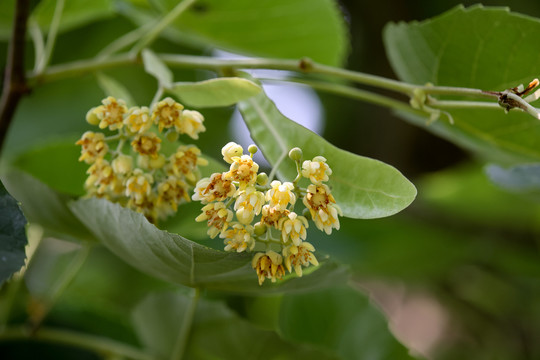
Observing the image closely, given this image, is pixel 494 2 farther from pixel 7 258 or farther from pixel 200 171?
pixel 7 258

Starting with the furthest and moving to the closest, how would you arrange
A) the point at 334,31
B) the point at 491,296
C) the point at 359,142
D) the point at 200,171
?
the point at 359,142
the point at 491,296
the point at 334,31
the point at 200,171

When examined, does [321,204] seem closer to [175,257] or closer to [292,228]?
[292,228]

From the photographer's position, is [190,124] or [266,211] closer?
[266,211]

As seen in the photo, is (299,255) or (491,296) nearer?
(299,255)

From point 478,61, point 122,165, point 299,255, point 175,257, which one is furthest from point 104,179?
point 478,61

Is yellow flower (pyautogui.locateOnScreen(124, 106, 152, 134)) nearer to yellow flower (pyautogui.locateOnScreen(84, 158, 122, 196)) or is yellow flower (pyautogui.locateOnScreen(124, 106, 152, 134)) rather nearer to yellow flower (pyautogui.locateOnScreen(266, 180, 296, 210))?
yellow flower (pyautogui.locateOnScreen(84, 158, 122, 196))

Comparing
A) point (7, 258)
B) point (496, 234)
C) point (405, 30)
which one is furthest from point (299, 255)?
point (496, 234)
